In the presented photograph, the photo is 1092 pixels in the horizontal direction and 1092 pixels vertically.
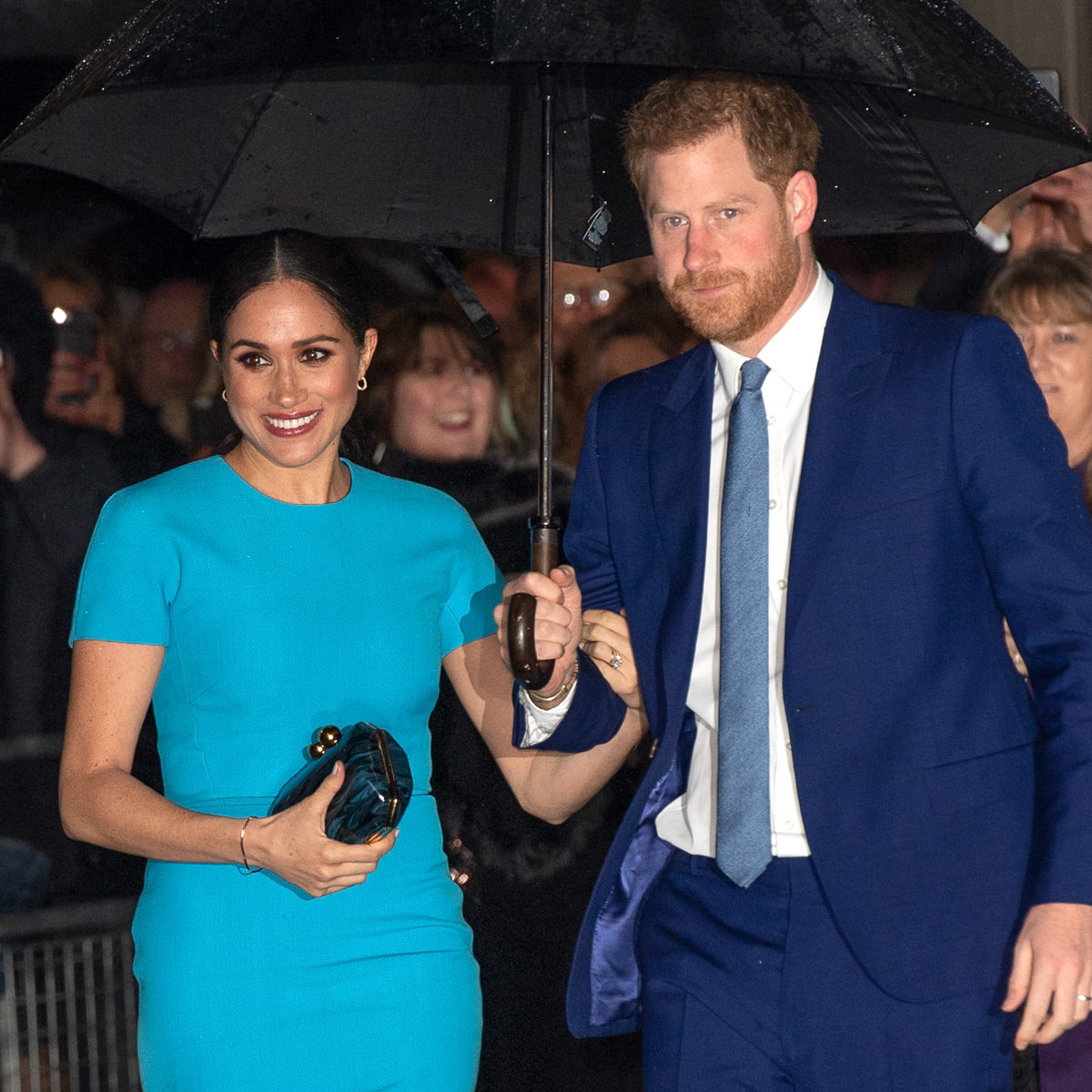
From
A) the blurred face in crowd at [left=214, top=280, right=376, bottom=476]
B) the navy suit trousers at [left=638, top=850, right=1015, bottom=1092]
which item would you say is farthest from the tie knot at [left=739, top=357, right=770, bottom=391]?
A: the blurred face in crowd at [left=214, top=280, right=376, bottom=476]

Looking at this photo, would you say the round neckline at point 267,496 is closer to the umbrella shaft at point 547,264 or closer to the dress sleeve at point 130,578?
the dress sleeve at point 130,578

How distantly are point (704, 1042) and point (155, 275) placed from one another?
2.44 metres

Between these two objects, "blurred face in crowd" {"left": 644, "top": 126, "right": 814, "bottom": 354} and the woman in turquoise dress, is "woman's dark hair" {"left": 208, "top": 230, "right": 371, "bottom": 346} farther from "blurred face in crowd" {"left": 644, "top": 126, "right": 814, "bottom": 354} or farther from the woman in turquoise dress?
"blurred face in crowd" {"left": 644, "top": 126, "right": 814, "bottom": 354}

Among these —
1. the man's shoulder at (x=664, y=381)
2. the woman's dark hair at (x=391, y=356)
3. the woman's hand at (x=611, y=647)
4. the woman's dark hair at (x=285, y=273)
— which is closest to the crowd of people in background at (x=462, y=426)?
the woman's dark hair at (x=391, y=356)

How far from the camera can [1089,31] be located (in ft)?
14.1

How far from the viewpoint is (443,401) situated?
13.3 feet

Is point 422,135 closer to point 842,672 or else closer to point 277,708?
point 277,708

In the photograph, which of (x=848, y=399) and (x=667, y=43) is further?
(x=848, y=399)

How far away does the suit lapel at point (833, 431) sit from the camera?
7.39 ft

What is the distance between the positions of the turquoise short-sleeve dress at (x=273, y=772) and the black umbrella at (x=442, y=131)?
1.80ft

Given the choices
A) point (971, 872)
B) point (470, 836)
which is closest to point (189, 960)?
point (971, 872)

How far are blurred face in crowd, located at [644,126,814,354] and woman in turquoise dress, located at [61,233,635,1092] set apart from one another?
2.66 feet

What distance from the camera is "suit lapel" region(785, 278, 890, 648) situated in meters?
2.25

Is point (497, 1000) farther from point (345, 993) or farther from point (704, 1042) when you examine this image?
point (704, 1042)
